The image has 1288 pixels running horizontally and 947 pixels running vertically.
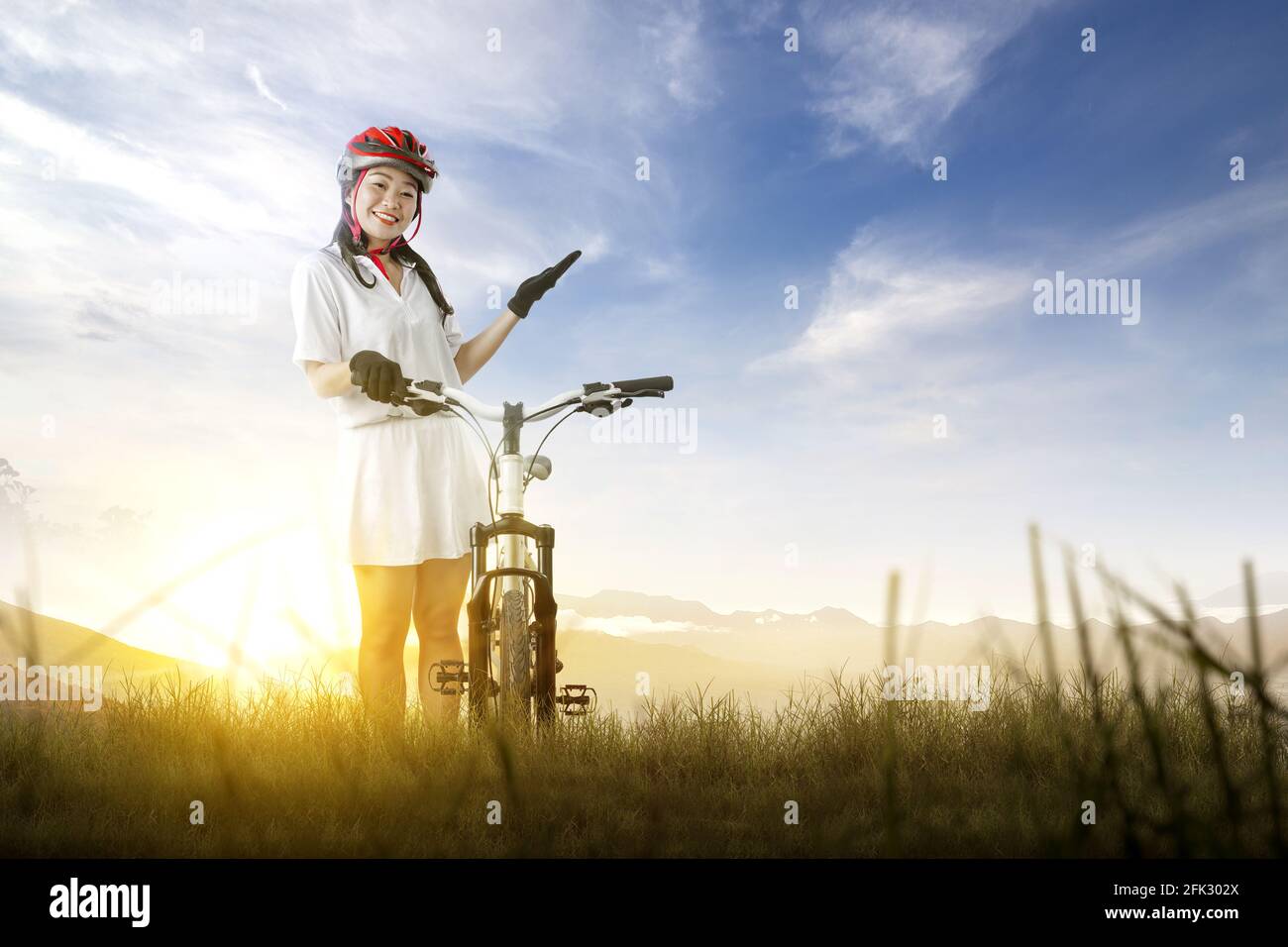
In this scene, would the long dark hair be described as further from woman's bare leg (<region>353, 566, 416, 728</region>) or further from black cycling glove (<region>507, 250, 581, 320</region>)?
woman's bare leg (<region>353, 566, 416, 728</region>)

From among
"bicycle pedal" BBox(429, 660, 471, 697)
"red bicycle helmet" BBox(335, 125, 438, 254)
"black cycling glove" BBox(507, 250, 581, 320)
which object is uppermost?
"red bicycle helmet" BBox(335, 125, 438, 254)

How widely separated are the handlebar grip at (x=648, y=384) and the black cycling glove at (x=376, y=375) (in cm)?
89

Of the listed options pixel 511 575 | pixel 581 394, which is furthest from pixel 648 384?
pixel 511 575

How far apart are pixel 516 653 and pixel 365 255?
2.01 meters

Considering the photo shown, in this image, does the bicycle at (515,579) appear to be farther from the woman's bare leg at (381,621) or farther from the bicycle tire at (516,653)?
the woman's bare leg at (381,621)

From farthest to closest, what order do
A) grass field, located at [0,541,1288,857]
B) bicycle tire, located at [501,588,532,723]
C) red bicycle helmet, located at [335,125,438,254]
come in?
red bicycle helmet, located at [335,125,438,254], bicycle tire, located at [501,588,532,723], grass field, located at [0,541,1288,857]

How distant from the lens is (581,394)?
4.00 metres

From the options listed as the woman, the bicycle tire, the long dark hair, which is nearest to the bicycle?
the bicycle tire

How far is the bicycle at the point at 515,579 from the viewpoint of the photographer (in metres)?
3.94

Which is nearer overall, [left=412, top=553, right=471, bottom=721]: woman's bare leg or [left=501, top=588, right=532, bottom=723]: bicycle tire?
[left=501, top=588, right=532, bottom=723]: bicycle tire

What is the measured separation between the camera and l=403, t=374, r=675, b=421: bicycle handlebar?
3992 millimetres

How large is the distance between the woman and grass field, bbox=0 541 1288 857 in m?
0.48

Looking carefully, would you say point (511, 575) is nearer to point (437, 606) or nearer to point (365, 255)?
point (437, 606)
